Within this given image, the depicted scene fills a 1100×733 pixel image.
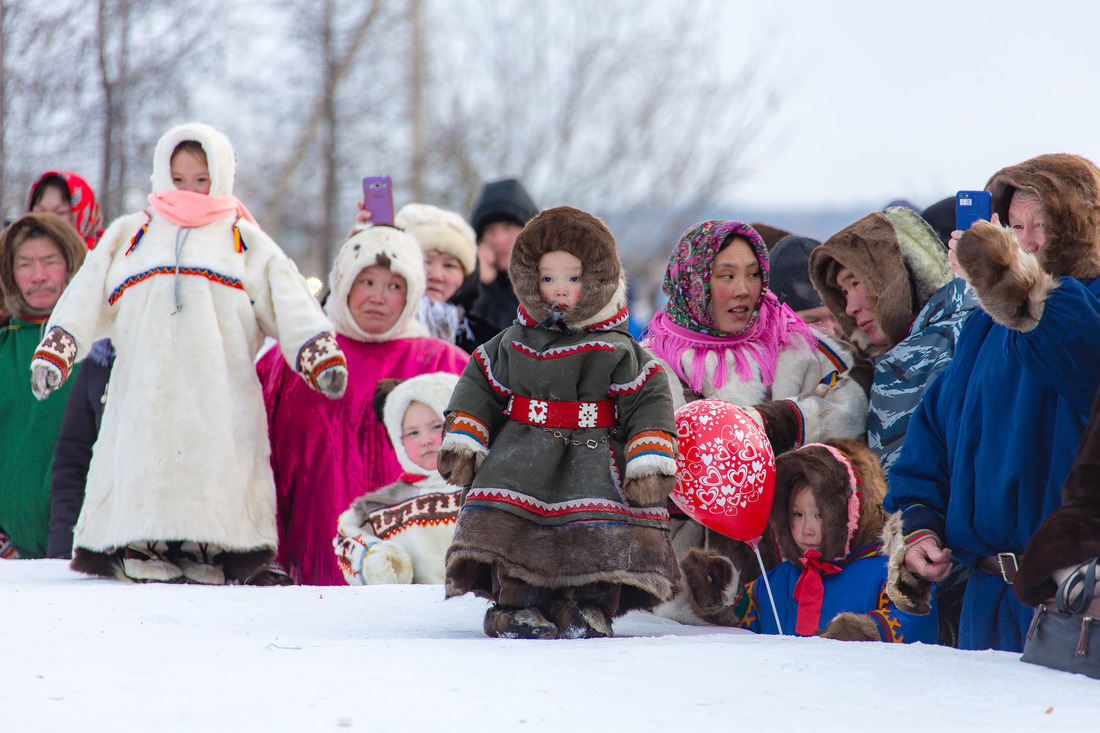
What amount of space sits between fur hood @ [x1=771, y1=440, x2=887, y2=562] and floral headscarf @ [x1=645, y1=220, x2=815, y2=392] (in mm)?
464

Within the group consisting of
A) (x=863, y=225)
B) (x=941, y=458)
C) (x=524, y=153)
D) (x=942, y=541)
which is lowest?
(x=942, y=541)

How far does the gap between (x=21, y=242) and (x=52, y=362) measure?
151 centimetres

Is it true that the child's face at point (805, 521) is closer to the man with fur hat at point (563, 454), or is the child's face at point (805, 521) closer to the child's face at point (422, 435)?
the man with fur hat at point (563, 454)

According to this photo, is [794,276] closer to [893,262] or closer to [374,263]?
[893,262]

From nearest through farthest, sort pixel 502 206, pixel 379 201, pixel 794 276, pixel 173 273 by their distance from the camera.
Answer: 1. pixel 173 273
2. pixel 794 276
3. pixel 379 201
4. pixel 502 206

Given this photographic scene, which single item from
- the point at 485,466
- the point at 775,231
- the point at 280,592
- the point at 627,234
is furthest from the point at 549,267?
the point at 627,234

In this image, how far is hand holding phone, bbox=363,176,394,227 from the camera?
551 centimetres

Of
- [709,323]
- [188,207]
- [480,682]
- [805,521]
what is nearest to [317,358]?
[188,207]

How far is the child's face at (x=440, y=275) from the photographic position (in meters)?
6.21

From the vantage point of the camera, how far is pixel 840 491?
3.70 metres

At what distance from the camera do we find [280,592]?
4.14 meters

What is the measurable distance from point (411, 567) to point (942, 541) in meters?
2.19

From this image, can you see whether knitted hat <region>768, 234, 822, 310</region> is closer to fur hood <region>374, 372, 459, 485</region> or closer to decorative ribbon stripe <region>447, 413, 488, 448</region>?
fur hood <region>374, 372, 459, 485</region>

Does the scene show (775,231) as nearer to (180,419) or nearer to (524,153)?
(180,419)
